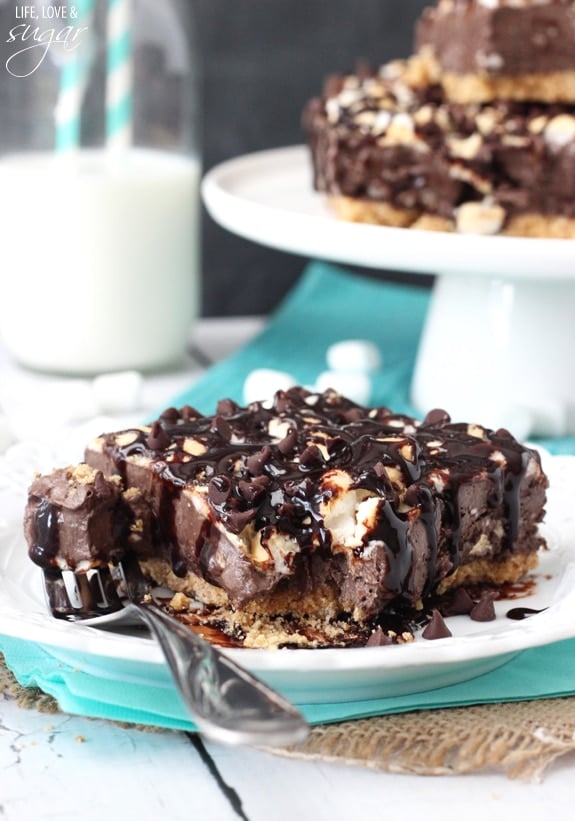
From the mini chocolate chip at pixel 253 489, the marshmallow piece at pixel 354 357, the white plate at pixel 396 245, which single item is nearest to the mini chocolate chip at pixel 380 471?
the mini chocolate chip at pixel 253 489

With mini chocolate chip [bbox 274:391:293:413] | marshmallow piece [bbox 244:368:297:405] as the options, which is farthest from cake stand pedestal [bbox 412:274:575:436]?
mini chocolate chip [bbox 274:391:293:413]

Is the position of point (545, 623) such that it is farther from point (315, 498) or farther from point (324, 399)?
point (324, 399)

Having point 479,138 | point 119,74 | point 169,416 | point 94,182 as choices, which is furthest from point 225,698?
point 119,74

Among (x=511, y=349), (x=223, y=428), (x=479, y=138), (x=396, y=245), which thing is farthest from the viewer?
(x=511, y=349)

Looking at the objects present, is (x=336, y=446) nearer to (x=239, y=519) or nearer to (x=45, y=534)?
(x=239, y=519)

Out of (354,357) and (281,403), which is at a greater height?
(281,403)

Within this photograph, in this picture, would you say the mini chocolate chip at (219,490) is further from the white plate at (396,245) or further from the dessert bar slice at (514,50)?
the dessert bar slice at (514,50)

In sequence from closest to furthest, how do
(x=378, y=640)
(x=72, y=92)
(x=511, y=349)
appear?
(x=378, y=640)
(x=511, y=349)
(x=72, y=92)

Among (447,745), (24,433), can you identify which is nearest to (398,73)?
(24,433)
